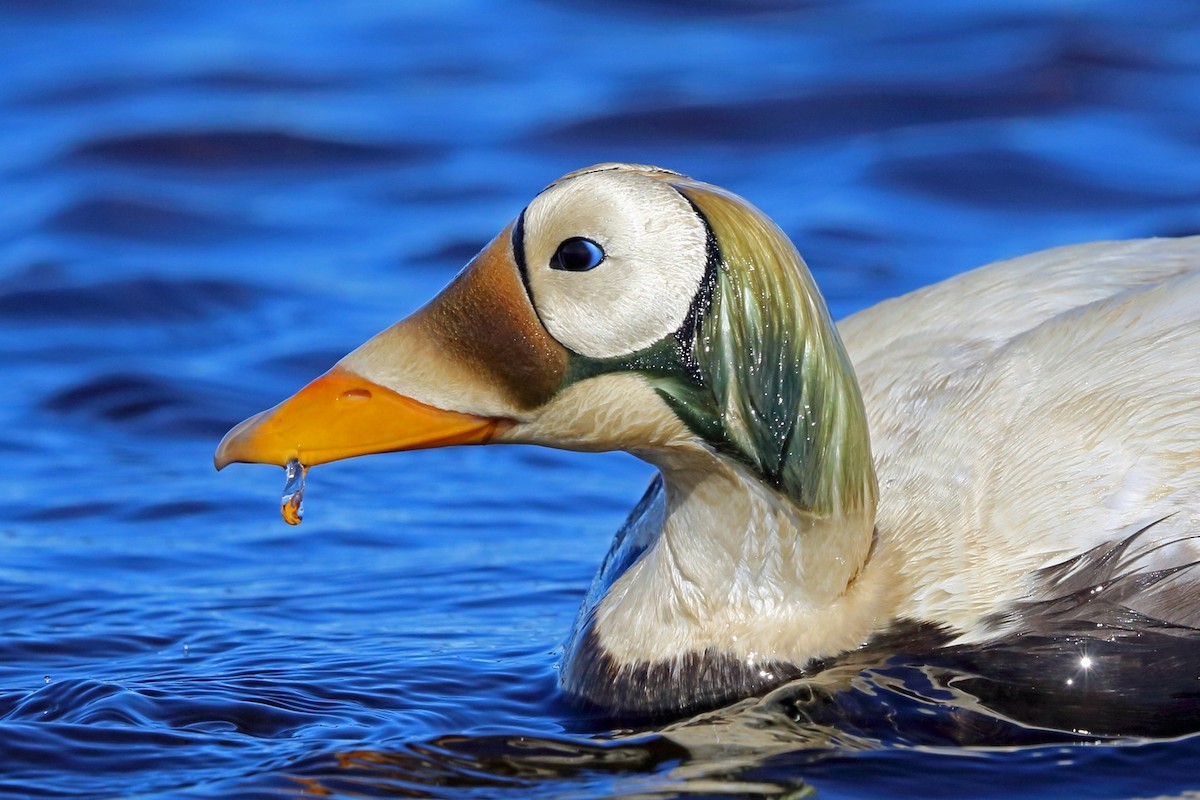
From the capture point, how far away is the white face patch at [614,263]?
3740 mm

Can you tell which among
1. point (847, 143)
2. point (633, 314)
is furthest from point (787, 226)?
point (633, 314)

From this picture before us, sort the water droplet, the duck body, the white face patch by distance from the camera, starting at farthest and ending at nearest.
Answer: the duck body, the water droplet, the white face patch

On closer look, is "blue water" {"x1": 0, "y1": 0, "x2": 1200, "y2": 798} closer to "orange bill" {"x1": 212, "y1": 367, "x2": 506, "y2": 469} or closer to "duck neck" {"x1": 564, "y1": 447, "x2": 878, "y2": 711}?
"duck neck" {"x1": 564, "y1": 447, "x2": 878, "y2": 711}

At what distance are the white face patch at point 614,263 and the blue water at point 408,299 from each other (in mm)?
854

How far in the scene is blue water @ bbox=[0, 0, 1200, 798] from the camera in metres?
3.95

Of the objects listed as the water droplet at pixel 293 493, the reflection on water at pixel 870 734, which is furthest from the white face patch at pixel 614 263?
the reflection on water at pixel 870 734

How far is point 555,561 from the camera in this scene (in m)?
5.85

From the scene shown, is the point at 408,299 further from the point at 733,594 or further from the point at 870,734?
the point at 870,734

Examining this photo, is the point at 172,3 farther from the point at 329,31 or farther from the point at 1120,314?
the point at 1120,314

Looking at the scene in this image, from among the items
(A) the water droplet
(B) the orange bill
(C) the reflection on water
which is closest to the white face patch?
(B) the orange bill

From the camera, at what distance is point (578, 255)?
3.74 metres

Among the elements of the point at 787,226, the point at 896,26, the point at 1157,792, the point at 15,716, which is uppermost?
the point at 896,26

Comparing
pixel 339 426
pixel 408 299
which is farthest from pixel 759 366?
pixel 408 299

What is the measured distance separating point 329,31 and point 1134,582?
30.3 ft
